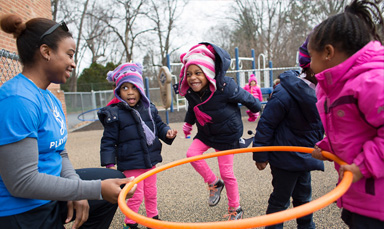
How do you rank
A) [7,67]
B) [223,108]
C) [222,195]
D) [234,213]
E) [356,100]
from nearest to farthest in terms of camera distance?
1. [356,100]
2. [234,213]
3. [223,108]
4. [222,195]
5. [7,67]

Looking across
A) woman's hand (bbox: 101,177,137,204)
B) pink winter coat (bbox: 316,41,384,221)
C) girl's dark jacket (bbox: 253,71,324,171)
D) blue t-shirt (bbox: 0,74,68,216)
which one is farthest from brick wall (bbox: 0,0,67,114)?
pink winter coat (bbox: 316,41,384,221)

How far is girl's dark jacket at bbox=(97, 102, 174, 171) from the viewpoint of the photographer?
291 cm

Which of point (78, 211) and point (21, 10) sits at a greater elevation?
point (21, 10)

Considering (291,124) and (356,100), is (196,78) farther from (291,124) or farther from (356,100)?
(356,100)

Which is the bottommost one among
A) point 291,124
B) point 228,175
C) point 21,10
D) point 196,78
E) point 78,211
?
point 228,175

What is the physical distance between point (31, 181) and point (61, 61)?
2.65 ft

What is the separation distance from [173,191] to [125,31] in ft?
78.0

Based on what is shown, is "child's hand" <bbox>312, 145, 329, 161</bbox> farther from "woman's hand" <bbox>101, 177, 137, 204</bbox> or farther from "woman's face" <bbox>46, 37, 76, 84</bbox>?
"woman's face" <bbox>46, 37, 76, 84</bbox>

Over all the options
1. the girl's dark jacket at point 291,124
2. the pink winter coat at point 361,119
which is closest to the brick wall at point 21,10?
the girl's dark jacket at point 291,124

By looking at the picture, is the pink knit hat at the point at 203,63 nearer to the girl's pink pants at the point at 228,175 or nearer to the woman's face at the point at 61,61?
the girl's pink pants at the point at 228,175

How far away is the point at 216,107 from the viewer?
3.05 metres

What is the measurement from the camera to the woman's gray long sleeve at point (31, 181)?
1.47 metres

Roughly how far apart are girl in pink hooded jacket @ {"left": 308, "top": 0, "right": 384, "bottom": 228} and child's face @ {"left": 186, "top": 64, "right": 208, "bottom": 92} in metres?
1.49

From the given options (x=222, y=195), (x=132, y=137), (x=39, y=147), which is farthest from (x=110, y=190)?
(x=222, y=195)
